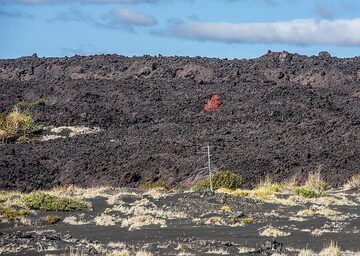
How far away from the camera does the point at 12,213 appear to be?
33.1 metres

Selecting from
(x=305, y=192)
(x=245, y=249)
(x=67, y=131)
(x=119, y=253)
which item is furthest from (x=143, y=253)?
(x=67, y=131)

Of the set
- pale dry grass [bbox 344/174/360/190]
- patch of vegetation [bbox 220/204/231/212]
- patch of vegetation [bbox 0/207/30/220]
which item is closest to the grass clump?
patch of vegetation [bbox 0/207/30/220]

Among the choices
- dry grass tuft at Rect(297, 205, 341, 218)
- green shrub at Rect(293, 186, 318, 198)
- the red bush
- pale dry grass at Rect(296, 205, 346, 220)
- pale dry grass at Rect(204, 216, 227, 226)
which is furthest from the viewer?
the red bush

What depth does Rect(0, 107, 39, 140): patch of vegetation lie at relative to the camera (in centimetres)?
8031

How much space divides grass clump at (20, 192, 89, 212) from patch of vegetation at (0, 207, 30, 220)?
1170mm

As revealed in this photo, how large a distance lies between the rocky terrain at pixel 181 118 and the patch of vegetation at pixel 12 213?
25839 mm

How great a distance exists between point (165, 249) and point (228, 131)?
55075 mm

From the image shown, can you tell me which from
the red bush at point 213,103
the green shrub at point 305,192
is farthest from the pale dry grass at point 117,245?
the red bush at point 213,103

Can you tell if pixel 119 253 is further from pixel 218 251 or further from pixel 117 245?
pixel 218 251

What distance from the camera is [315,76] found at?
4624 inches

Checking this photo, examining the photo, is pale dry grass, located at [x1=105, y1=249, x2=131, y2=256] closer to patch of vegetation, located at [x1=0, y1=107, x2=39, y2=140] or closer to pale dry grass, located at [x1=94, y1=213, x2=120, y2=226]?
pale dry grass, located at [x1=94, y1=213, x2=120, y2=226]

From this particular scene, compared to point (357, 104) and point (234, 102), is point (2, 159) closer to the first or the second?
point (234, 102)

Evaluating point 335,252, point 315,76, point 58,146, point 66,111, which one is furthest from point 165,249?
point 315,76

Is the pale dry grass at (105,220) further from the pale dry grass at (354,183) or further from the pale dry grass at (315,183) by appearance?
the pale dry grass at (354,183)
